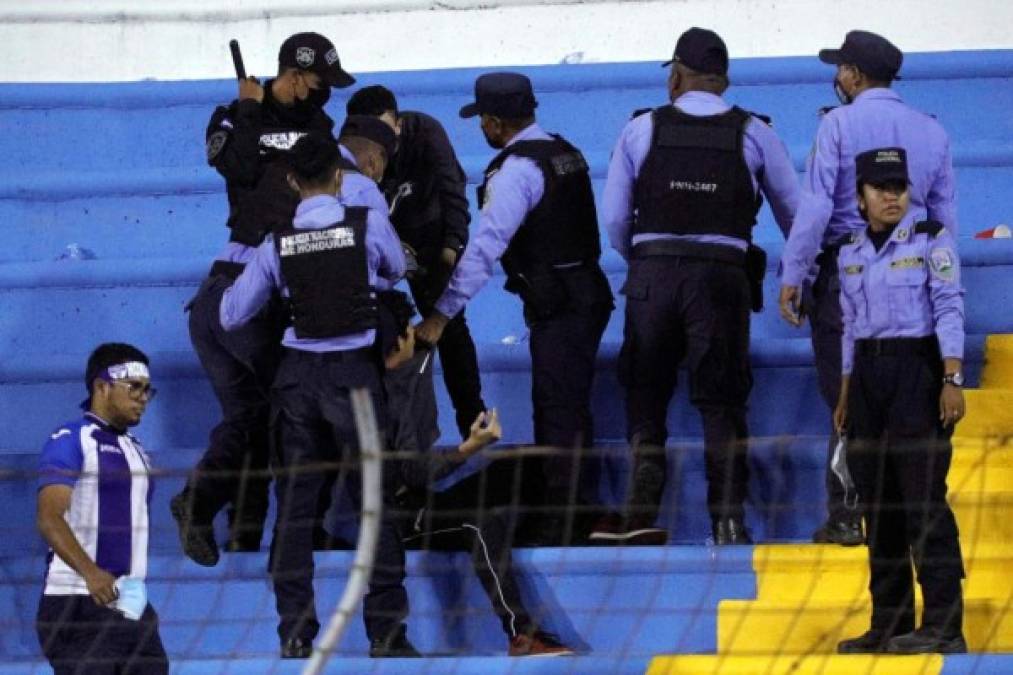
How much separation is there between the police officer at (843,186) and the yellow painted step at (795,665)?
64 centimetres

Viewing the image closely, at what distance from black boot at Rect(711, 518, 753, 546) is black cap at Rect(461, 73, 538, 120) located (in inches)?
55.4

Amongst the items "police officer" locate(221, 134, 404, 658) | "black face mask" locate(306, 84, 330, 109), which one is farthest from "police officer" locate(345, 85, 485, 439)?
"police officer" locate(221, 134, 404, 658)

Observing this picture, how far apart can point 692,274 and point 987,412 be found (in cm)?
117

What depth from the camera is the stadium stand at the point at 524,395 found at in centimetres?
738

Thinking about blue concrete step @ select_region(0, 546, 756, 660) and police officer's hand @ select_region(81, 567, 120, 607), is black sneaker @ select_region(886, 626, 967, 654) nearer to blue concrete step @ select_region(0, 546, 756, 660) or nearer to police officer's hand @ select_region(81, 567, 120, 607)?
blue concrete step @ select_region(0, 546, 756, 660)

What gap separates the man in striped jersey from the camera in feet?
23.1

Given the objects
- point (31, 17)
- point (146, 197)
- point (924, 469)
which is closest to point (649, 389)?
point (924, 469)

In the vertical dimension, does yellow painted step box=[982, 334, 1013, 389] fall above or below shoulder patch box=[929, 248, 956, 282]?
below

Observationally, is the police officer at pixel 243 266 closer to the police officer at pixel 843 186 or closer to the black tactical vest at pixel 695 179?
the black tactical vest at pixel 695 179

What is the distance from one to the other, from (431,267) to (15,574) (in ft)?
5.45

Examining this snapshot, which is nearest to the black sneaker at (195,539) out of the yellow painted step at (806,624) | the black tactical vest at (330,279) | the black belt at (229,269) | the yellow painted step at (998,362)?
the black belt at (229,269)

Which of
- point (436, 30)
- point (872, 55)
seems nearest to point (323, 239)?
point (872, 55)

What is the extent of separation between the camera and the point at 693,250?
7492mm

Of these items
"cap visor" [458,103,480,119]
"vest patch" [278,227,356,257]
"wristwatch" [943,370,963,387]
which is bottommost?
"wristwatch" [943,370,963,387]
